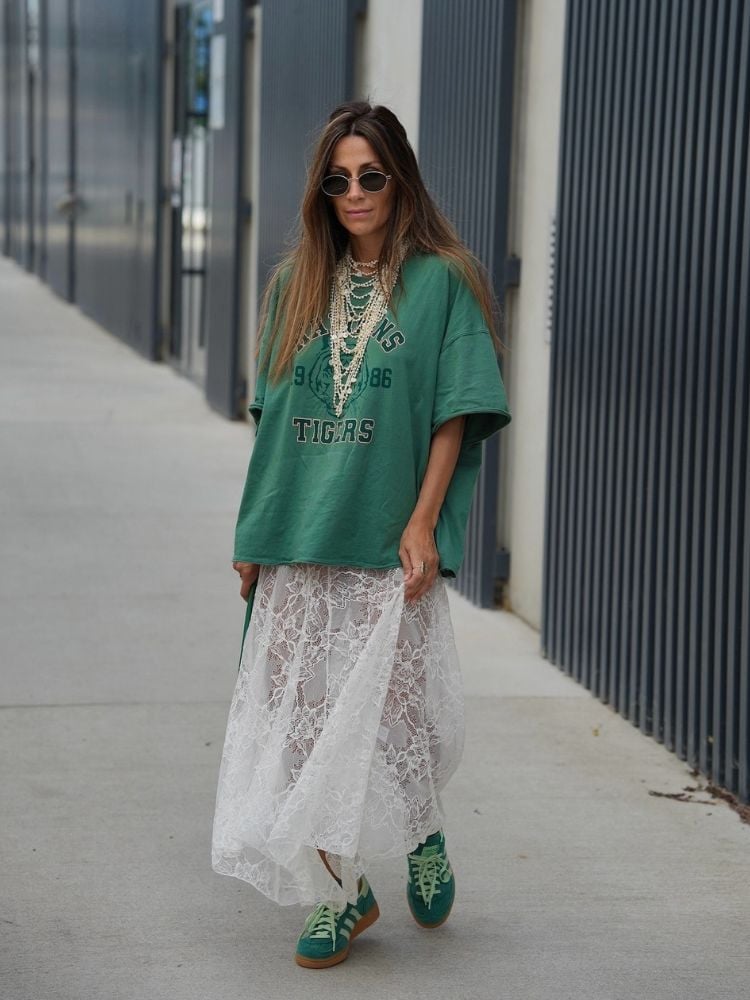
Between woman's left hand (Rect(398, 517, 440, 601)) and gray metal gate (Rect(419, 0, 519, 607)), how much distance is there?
11.6ft

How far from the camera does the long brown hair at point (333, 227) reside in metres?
3.47

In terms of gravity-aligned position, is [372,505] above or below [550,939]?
above

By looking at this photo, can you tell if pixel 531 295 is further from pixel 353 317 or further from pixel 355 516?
pixel 355 516

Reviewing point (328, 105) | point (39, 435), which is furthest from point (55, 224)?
point (328, 105)

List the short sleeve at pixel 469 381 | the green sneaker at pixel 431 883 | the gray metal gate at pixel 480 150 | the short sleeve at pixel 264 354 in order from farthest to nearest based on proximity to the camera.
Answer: the gray metal gate at pixel 480 150
the green sneaker at pixel 431 883
the short sleeve at pixel 264 354
the short sleeve at pixel 469 381

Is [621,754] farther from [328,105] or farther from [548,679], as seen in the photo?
[328,105]

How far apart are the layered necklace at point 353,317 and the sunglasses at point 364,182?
0.14 m

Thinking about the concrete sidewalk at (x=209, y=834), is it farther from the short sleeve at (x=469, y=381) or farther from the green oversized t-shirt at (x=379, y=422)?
the short sleeve at (x=469, y=381)

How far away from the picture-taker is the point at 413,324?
346 cm

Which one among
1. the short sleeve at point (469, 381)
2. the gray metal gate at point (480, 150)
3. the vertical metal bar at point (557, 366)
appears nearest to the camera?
the short sleeve at point (469, 381)

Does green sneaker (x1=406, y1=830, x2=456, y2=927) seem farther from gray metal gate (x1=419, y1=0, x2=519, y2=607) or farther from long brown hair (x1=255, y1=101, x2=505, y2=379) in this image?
gray metal gate (x1=419, y1=0, x2=519, y2=607)

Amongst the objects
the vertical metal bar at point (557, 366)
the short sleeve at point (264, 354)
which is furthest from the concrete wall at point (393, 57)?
the short sleeve at point (264, 354)

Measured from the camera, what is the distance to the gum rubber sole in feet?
12.0

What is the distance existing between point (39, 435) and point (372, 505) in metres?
8.43
